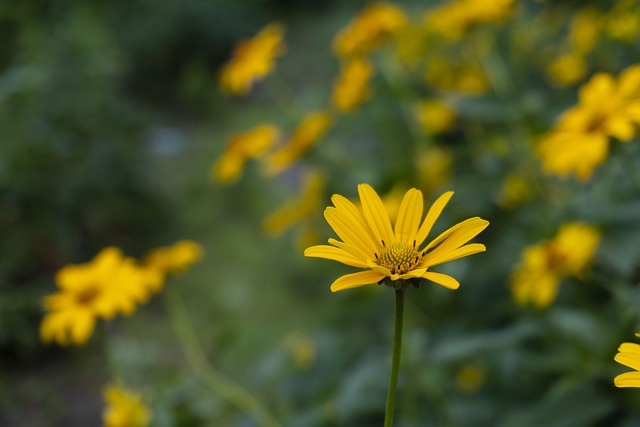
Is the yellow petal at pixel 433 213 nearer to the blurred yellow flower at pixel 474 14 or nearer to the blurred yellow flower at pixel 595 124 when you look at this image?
the blurred yellow flower at pixel 595 124

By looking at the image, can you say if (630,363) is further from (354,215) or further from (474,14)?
(474,14)

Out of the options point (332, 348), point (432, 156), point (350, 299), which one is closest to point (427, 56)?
point (432, 156)

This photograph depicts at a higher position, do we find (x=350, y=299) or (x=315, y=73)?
(x=315, y=73)

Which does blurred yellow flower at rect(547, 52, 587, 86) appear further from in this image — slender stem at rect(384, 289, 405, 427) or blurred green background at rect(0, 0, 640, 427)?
slender stem at rect(384, 289, 405, 427)

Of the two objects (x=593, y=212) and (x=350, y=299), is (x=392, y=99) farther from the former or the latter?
(x=593, y=212)

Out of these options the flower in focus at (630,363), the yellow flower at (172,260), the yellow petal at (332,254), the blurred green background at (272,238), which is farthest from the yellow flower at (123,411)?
the flower in focus at (630,363)

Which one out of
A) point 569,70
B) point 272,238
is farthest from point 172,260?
point 272,238

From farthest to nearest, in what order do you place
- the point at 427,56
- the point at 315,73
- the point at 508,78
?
the point at 315,73
the point at 427,56
the point at 508,78
